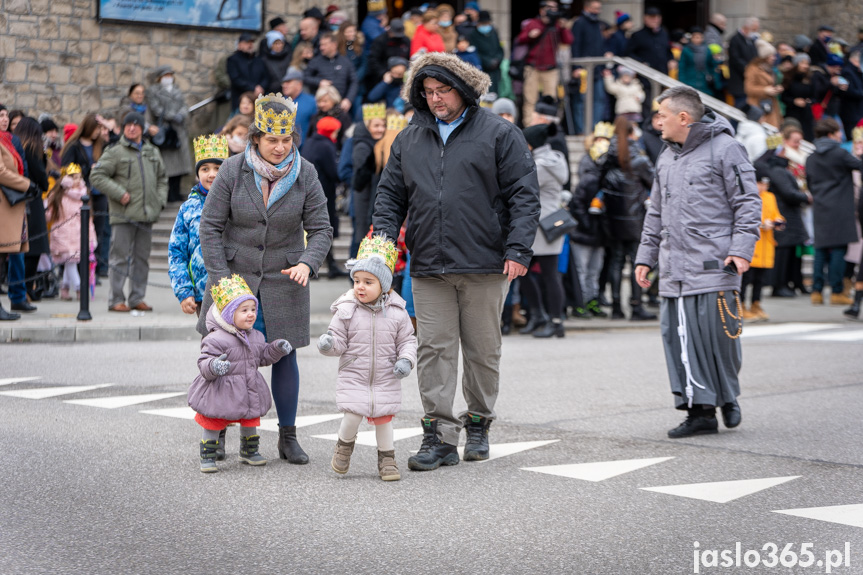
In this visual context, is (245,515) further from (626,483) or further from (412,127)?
(412,127)

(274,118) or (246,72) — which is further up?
(246,72)

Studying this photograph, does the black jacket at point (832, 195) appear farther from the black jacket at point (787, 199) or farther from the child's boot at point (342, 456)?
the child's boot at point (342, 456)

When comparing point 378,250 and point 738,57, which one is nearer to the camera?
point 378,250

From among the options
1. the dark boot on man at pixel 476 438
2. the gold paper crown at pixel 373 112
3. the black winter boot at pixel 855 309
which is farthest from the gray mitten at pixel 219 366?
the black winter boot at pixel 855 309

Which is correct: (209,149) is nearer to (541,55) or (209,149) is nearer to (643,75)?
(541,55)

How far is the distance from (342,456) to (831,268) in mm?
11378

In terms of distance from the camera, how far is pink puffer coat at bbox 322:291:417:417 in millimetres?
6074

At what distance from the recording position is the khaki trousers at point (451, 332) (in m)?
6.47

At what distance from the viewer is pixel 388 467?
6.10 metres

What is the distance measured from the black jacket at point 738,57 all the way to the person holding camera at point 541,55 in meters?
3.92

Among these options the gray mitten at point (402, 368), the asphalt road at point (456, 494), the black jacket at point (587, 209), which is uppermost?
the black jacket at point (587, 209)

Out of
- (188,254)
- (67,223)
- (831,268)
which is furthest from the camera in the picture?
(831,268)


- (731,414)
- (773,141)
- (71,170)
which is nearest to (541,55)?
(773,141)

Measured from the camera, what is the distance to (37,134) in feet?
42.9
